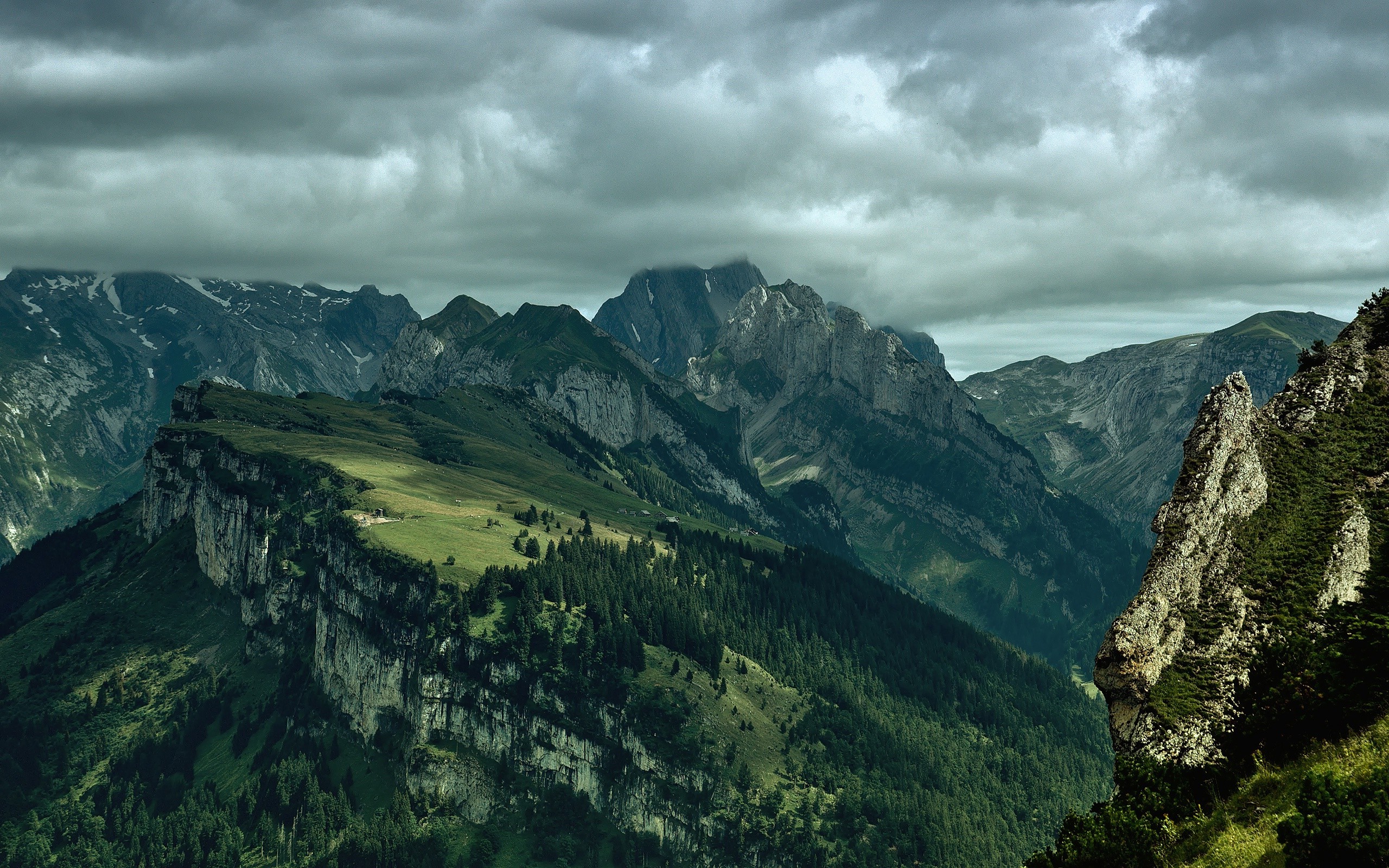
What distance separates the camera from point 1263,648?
214 ft

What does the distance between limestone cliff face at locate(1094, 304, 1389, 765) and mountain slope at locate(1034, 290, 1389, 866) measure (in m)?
0.10

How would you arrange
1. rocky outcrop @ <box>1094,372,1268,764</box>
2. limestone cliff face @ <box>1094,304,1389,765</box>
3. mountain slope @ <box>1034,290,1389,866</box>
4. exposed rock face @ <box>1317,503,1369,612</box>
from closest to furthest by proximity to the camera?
1. mountain slope @ <box>1034,290,1389,866</box>
2. rocky outcrop @ <box>1094,372,1268,764</box>
3. limestone cliff face @ <box>1094,304,1389,765</box>
4. exposed rock face @ <box>1317,503,1369,612</box>

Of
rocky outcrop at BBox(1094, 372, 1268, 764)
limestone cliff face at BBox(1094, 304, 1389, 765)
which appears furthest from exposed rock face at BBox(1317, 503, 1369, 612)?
rocky outcrop at BBox(1094, 372, 1268, 764)

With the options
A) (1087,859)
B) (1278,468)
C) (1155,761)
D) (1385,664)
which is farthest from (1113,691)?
(1278,468)

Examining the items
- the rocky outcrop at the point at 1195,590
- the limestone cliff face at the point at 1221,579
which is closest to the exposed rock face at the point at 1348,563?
the limestone cliff face at the point at 1221,579

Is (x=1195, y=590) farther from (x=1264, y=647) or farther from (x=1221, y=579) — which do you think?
(x=1264, y=647)

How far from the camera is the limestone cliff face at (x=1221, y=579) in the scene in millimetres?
65688

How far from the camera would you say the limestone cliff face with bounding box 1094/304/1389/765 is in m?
65.7

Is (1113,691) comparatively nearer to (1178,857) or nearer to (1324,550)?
(1178,857)

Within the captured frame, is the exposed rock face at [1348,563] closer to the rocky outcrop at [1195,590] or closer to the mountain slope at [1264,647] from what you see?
the mountain slope at [1264,647]

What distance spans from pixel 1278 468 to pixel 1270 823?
2829 cm

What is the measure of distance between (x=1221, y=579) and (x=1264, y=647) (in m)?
6.28

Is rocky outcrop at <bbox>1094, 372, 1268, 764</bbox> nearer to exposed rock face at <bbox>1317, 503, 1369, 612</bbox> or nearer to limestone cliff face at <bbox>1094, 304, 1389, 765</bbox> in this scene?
limestone cliff face at <bbox>1094, 304, 1389, 765</bbox>

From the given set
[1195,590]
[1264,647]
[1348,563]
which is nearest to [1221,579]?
[1195,590]
